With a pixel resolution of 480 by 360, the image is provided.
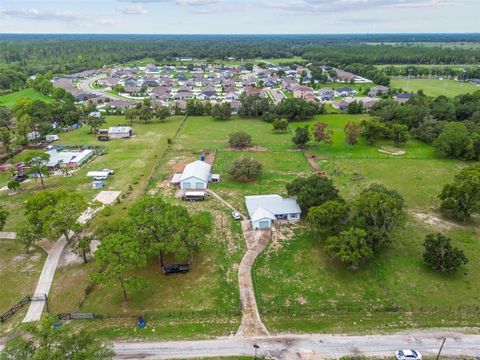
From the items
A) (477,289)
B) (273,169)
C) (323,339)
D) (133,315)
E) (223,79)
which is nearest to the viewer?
(323,339)

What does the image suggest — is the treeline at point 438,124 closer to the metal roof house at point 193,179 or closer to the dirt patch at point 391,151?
the dirt patch at point 391,151

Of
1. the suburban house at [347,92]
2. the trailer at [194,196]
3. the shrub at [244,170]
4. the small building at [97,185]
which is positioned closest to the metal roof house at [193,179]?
the trailer at [194,196]

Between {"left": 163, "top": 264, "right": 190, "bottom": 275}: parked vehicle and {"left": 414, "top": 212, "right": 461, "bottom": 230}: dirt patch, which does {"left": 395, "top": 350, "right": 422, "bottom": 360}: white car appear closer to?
{"left": 163, "top": 264, "right": 190, "bottom": 275}: parked vehicle

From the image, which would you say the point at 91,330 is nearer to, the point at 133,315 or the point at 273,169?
the point at 133,315

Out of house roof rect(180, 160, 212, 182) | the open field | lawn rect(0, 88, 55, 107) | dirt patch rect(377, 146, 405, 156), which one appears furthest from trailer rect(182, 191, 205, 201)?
lawn rect(0, 88, 55, 107)

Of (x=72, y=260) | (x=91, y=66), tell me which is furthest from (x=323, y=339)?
(x=91, y=66)

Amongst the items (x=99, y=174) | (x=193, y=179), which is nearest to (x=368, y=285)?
(x=193, y=179)
